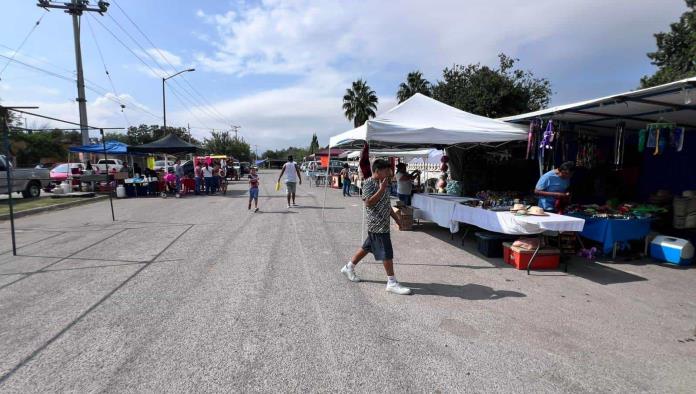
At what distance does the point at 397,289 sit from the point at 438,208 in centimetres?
417

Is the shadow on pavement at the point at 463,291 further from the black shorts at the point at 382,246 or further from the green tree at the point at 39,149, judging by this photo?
the green tree at the point at 39,149

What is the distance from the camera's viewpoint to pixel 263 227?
937 cm

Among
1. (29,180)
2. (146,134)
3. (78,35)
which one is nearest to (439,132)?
(29,180)

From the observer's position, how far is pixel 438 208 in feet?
28.1

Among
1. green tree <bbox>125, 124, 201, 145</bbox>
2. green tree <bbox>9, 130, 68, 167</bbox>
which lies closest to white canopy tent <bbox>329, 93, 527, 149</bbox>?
green tree <bbox>9, 130, 68, 167</bbox>

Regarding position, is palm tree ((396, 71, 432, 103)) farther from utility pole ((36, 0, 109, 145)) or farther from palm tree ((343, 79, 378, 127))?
utility pole ((36, 0, 109, 145))

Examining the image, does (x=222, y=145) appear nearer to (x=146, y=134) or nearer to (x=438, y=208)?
(x=146, y=134)

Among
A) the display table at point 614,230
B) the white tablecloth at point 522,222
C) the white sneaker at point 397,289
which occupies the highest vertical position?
the white tablecloth at point 522,222

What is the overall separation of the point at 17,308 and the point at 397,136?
6421 millimetres

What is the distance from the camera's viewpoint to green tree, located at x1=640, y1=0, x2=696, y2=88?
1056 inches

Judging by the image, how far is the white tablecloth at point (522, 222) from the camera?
5.62m

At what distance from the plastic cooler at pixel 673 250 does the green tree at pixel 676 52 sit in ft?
88.8

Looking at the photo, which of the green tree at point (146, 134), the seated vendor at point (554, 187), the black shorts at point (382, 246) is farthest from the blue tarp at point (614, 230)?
the green tree at point (146, 134)

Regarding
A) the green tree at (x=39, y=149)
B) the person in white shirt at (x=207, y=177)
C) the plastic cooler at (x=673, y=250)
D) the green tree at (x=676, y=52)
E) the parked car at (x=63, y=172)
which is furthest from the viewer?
the green tree at (x=39, y=149)
